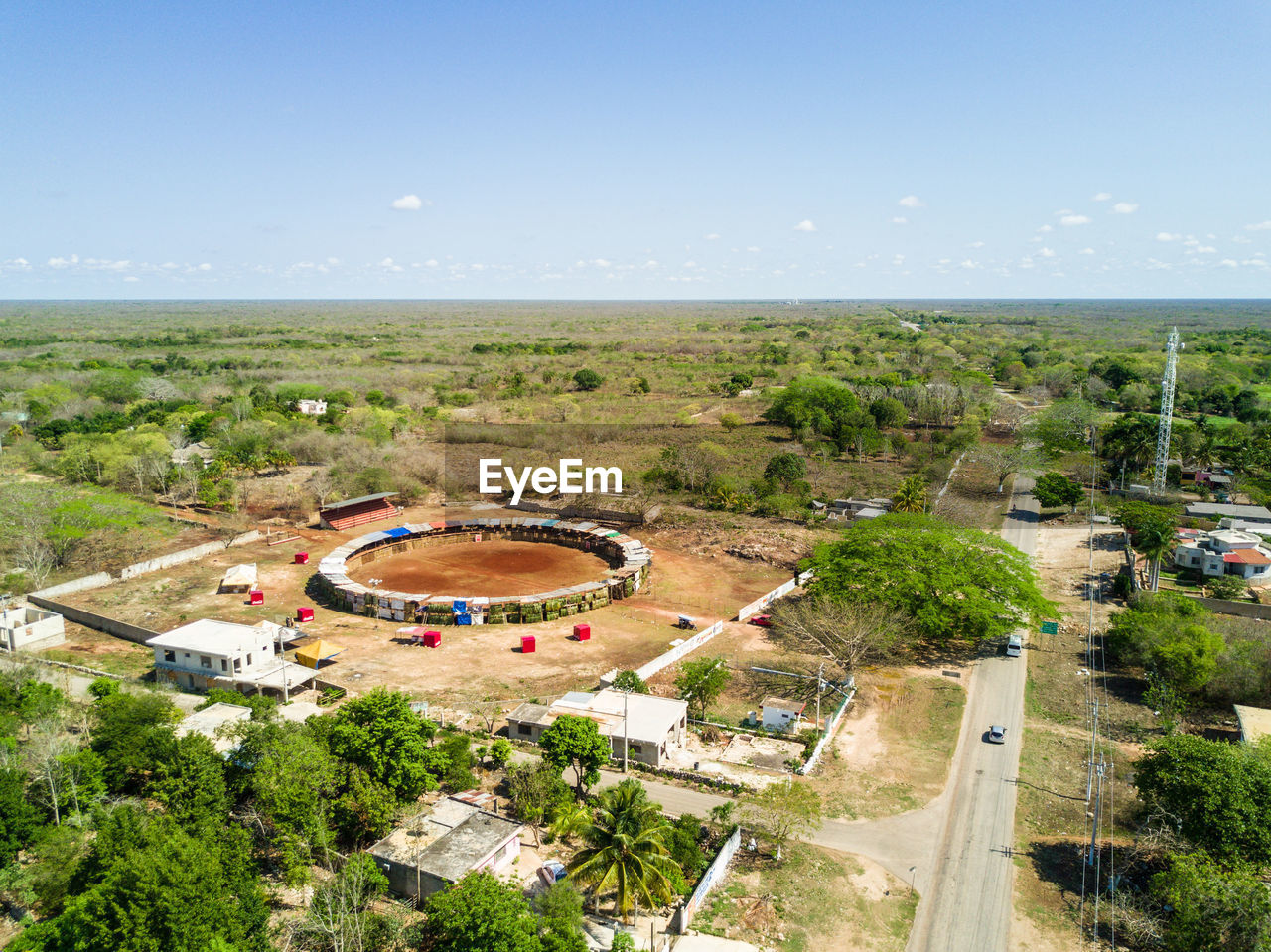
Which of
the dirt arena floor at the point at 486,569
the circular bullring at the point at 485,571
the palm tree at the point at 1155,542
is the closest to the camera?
the circular bullring at the point at 485,571

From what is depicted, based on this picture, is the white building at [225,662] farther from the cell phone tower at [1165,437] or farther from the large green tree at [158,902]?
the cell phone tower at [1165,437]

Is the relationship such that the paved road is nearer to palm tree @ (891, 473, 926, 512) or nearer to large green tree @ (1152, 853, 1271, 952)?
large green tree @ (1152, 853, 1271, 952)

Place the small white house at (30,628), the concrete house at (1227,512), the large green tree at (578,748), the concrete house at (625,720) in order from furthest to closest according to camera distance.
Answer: the concrete house at (1227,512), the small white house at (30,628), the concrete house at (625,720), the large green tree at (578,748)

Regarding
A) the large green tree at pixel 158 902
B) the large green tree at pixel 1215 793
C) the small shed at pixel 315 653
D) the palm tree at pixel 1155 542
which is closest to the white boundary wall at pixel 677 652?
the small shed at pixel 315 653

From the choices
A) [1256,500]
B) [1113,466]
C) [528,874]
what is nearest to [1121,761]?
[528,874]

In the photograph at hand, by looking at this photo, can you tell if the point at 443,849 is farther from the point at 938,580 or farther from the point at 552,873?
the point at 938,580

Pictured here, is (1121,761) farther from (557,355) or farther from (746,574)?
(557,355)

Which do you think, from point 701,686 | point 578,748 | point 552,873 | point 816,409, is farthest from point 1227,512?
point 552,873
